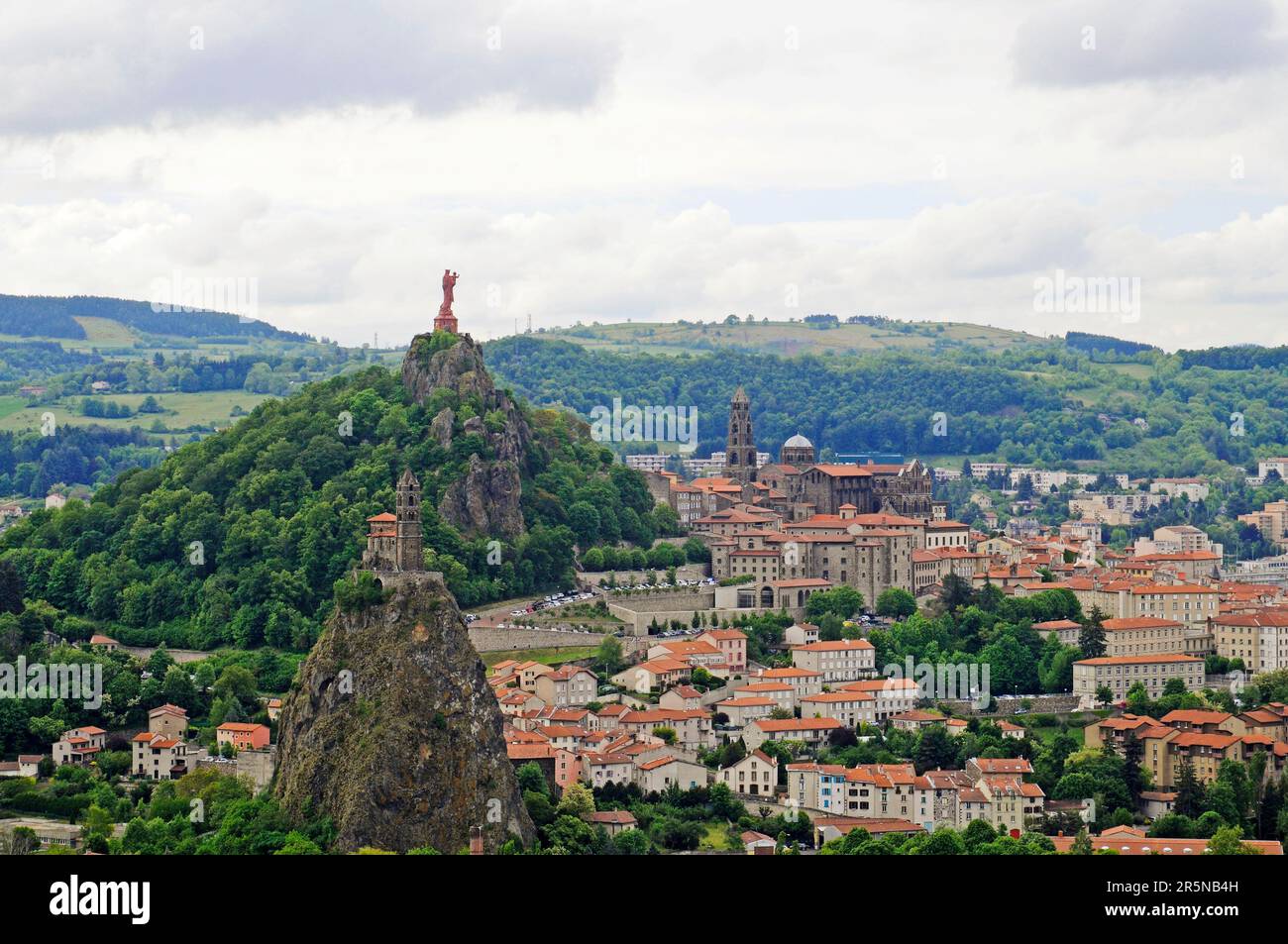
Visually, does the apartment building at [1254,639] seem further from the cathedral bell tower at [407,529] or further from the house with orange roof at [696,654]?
the cathedral bell tower at [407,529]

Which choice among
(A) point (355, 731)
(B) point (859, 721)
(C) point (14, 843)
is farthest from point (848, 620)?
(C) point (14, 843)

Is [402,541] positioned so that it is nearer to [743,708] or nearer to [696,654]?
[743,708]

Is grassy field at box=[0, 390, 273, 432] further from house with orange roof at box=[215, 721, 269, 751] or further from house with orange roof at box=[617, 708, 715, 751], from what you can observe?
house with orange roof at box=[617, 708, 715, 751]

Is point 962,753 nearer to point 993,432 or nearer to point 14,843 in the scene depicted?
point 14,843

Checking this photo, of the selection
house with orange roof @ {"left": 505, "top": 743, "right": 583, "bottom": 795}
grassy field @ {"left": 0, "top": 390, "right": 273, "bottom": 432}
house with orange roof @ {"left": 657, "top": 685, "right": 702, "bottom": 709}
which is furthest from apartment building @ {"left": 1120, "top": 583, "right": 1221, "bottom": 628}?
grassy field @ {"left": 0, "top": 390, "right": 273, "bottom": 432}

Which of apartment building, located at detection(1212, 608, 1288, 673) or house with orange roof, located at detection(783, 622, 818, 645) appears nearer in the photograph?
house with orange roof, located at detection(783, 622, 818, 645)

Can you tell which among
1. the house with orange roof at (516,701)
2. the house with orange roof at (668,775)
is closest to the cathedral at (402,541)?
the house with orange roof at (516,701)

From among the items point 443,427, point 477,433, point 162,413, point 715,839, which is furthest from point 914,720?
point 162,413
